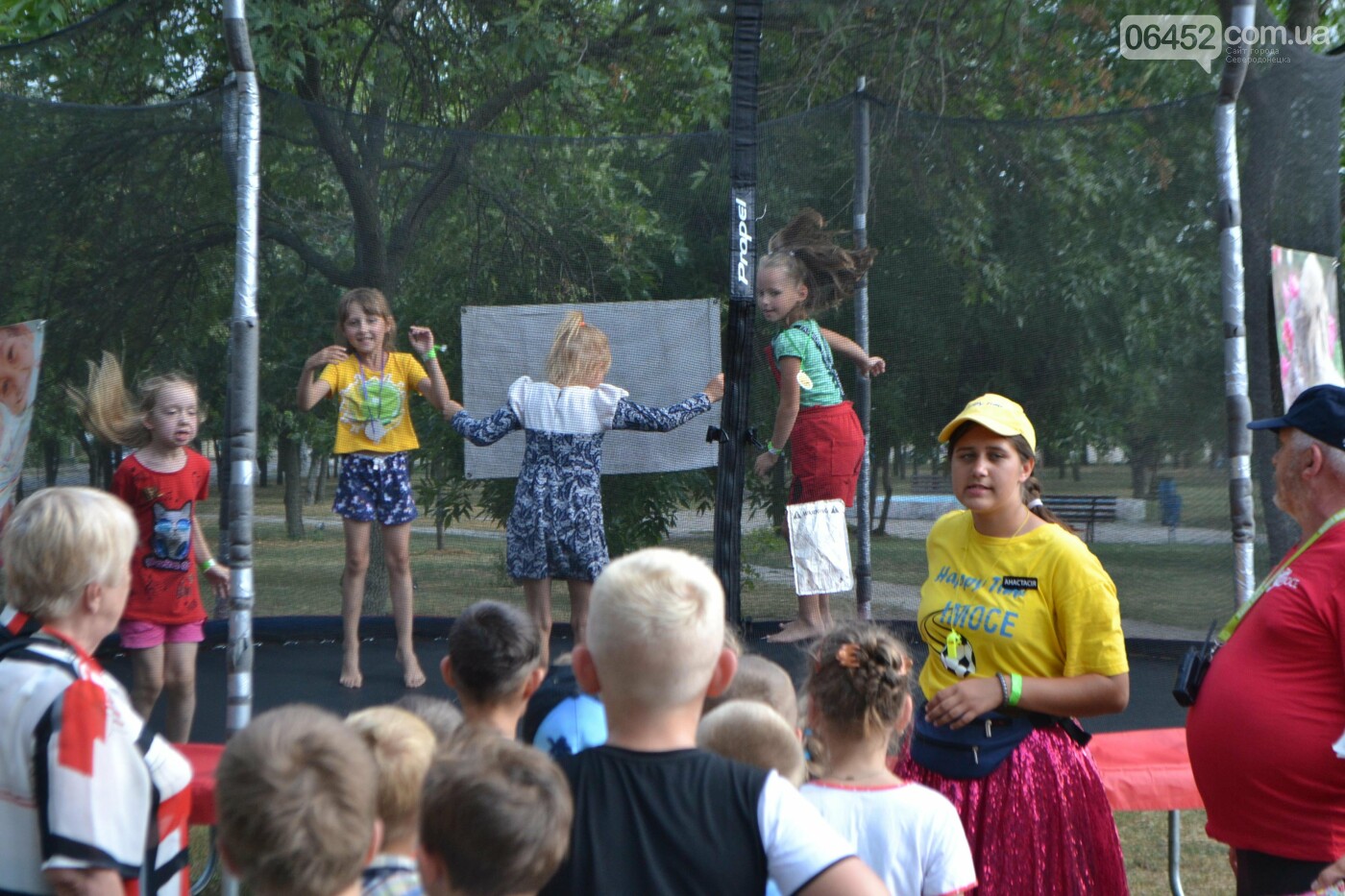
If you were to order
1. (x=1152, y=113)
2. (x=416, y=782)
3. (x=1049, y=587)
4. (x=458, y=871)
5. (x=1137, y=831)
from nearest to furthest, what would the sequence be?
(x=458, y=871) → (x=416, y=782) → (x=1049, y=587) → (x=1137, y=831) → (x=1152, y=113)

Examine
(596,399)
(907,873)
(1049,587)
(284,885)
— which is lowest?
(907,873)

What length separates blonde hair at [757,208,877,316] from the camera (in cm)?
478

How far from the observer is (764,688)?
2.10 meters

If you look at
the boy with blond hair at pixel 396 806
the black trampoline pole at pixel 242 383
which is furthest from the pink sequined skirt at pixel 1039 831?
the black trampoline pole at pixel 242 383

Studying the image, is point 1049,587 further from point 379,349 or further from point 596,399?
point 379,349

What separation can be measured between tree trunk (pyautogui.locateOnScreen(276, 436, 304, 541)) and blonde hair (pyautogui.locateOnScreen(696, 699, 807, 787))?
4.28 m

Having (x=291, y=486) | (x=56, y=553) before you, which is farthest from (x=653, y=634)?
(x=291, y=486)

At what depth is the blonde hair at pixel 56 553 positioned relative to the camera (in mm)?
1735

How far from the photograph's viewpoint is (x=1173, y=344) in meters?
4.79

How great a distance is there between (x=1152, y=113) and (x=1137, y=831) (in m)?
2.86

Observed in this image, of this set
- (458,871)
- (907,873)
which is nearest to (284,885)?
(458,871)

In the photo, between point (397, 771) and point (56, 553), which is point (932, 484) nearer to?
point (397, 771)

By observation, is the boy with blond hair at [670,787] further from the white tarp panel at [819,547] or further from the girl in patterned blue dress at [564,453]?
the white tarp panel at [819,547]

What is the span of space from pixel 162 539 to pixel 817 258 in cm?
273
